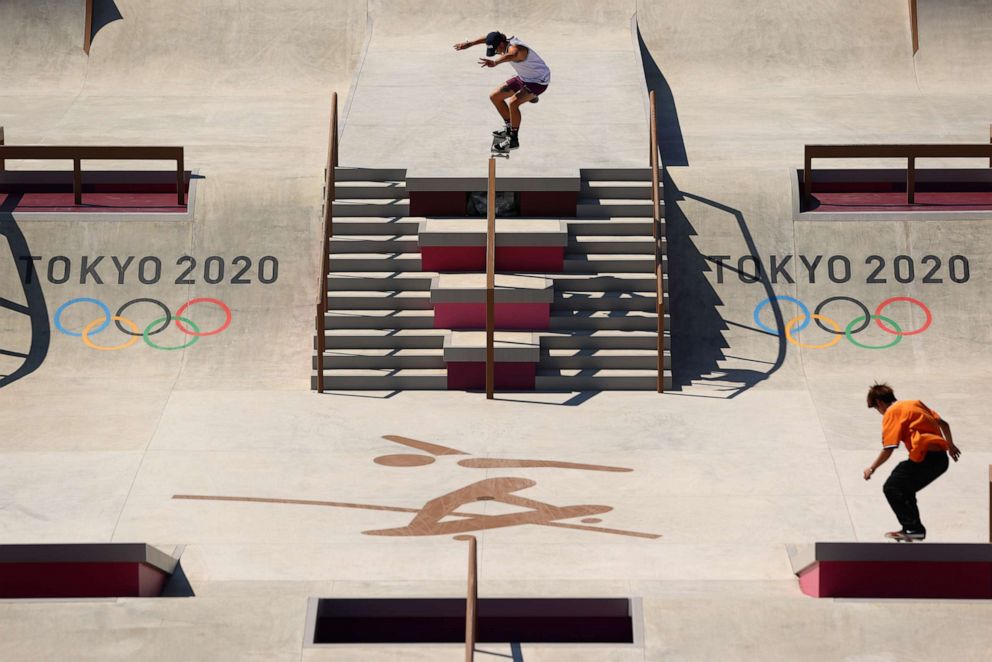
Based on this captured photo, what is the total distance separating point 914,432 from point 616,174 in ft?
26.7

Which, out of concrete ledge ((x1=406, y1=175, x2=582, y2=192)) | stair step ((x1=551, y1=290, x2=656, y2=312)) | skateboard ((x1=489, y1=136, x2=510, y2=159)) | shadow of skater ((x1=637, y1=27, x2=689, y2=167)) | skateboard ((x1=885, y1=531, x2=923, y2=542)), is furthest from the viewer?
shadow of skater ((x1=637, y1=27, x2=689, y2=167))

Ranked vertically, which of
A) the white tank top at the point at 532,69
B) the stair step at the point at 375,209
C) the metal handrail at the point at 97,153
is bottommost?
the stair step at the point at 375,209

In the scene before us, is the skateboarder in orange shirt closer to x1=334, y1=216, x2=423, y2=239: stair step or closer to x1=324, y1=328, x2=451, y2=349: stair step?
x1=324, y1=328, x2=451, y2=349: stair step

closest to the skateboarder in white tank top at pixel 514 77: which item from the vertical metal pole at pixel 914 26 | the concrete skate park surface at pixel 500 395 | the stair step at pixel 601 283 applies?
the concrete skate park surface at pixel 500 395

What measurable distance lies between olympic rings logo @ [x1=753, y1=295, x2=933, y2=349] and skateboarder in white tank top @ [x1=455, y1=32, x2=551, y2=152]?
12.0 ft

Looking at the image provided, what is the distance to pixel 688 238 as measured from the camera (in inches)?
699

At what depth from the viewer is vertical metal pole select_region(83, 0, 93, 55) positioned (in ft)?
80.2

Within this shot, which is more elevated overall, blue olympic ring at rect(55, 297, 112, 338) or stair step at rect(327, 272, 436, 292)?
stair step at rect(327, 272, 436, 292)

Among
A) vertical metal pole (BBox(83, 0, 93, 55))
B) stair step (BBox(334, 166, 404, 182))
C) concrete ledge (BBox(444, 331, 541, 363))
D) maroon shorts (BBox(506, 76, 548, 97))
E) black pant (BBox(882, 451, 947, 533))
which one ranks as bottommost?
black pant (BBox(882, 451, 947, 533))

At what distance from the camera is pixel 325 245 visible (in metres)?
16.5

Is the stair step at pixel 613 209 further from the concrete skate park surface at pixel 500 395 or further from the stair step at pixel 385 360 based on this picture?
the stair step at pixel 385 360

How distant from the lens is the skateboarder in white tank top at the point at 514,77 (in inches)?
653

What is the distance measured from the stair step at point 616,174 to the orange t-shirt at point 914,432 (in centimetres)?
801

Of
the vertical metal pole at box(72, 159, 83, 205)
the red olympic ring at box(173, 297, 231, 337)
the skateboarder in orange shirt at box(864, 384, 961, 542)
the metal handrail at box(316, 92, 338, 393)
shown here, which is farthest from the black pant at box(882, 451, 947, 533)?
the vertical metal pole at box(72, 159, 83, 205)
